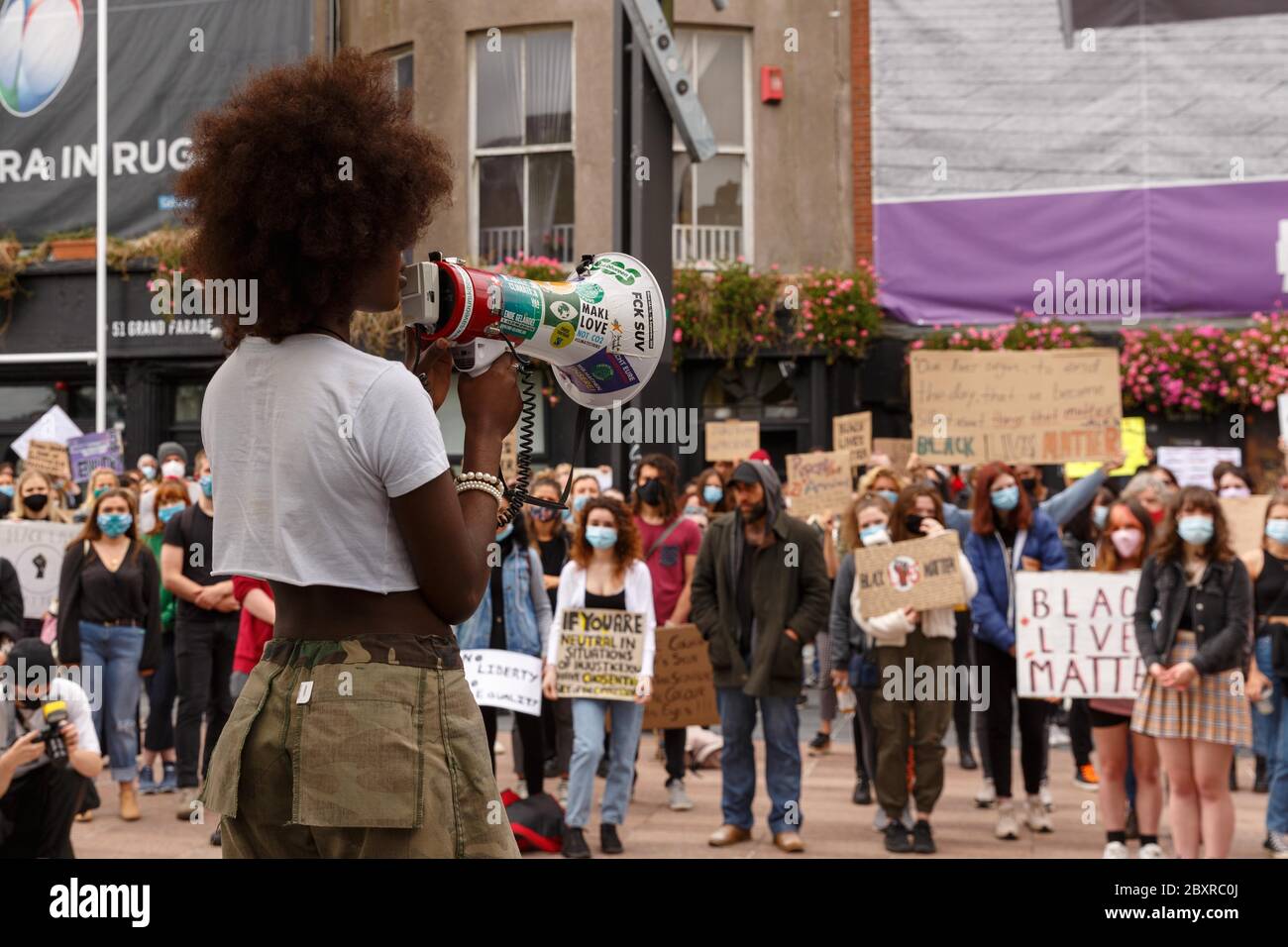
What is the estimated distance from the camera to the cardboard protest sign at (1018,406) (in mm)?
9586

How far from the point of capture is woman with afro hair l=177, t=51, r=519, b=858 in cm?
234

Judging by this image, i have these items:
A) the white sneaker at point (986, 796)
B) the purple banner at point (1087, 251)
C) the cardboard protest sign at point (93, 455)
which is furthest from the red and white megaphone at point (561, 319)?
the purple banner at point (1087, 251)

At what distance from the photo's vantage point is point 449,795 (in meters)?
2.37

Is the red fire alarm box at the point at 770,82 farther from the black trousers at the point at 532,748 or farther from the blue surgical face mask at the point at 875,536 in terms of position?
the black trousers at the point at 532,748

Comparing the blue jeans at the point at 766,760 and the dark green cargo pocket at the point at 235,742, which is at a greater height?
the dark green cargo pocket at the point at 235,742

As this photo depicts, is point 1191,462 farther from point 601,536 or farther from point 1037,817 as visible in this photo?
point 601,536

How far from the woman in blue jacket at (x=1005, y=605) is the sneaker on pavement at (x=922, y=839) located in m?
0.51

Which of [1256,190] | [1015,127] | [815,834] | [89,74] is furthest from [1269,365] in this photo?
[89,74]

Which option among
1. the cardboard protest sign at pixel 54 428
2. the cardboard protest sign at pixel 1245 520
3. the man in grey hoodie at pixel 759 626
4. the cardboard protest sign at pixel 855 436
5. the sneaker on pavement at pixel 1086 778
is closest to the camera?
the man in grey hoodie at pixel 759 626

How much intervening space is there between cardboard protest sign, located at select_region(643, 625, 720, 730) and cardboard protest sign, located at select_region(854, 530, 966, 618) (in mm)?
1057

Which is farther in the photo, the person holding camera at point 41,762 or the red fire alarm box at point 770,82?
the red fire alarm box at point 770,82

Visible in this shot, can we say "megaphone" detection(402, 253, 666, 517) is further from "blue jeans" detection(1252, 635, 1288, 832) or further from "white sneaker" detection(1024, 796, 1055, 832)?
"white sneaker" detection(1024, 796, 1055, 832)

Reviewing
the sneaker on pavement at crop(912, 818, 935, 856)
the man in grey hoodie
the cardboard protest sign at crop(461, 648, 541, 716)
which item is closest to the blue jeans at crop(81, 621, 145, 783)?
the cardboard protest sign at crop(461, 648, 541, 716)

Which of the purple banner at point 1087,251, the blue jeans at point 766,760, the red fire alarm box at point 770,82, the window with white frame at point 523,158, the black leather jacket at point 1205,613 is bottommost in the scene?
the blue jeans at point 766,760
